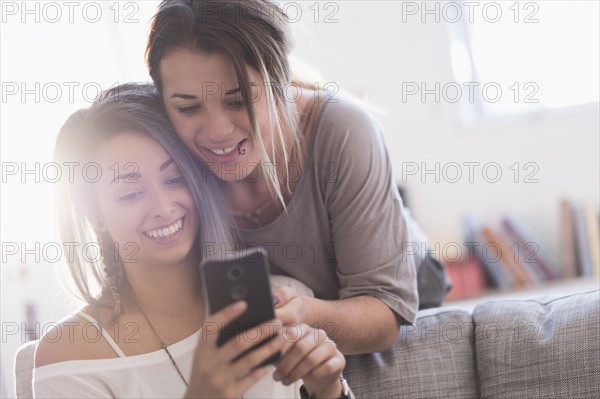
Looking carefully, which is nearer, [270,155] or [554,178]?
[270,155]

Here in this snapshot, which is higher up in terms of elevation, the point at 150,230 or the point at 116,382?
the point at 150,230

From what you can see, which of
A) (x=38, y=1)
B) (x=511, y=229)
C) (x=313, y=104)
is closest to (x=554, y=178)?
(x=511, y=229)

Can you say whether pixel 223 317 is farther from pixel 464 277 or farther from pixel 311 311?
pixel 464 277

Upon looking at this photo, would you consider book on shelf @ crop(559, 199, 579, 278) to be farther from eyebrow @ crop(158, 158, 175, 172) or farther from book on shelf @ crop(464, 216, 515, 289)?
eyebrow @ crop(158, 158, 175, 172)

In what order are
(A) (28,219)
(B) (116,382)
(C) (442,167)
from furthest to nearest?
1. (C) (442,167)
2. (A) (28,219)
3. (B) (116,382)

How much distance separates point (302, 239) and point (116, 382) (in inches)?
20.1

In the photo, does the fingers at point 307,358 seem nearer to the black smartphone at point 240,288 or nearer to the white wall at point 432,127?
the black smartphone at point 240,288

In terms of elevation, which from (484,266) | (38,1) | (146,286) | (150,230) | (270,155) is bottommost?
(484,266)

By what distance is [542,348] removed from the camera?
64.1 inches

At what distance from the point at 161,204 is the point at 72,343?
32cm

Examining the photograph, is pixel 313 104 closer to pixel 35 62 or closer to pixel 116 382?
pixel 116 382

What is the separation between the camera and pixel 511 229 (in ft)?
12.1

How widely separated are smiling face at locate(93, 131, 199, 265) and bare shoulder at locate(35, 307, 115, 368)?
0.61 feet

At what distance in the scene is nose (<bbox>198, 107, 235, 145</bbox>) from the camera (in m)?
1.58
